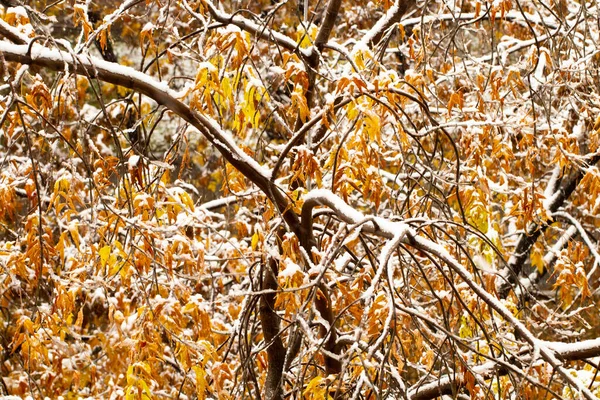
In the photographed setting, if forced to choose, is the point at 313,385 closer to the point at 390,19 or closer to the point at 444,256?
the point at 444,256

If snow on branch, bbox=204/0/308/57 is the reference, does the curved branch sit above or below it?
below

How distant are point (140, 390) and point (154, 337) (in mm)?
301

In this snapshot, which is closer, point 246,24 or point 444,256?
point 444,256

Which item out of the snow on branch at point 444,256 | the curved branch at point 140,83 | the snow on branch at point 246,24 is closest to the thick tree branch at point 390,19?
the snow on branch at point 246,24

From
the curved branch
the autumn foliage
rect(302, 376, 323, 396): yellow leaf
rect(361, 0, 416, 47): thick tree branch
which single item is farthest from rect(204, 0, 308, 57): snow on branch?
rect(302, 376, 323, 396): yellow leaf

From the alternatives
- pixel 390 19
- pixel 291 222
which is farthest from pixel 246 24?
pixel 291 222

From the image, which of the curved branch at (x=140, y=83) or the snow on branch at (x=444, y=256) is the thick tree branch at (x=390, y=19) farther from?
the snow on branch at (x=444, y=256)

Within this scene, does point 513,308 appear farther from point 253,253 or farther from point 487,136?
point 253,253

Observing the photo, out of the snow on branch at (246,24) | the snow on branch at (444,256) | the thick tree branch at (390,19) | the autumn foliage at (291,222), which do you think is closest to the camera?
the snow on branch at (444,256)

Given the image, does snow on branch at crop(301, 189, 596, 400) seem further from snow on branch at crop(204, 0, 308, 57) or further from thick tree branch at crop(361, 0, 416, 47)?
thick tree branch at crop(361, 0, 416, 47)

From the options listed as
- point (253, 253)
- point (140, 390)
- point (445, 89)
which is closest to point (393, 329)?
point (253, 253)

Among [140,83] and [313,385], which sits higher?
[140,83]

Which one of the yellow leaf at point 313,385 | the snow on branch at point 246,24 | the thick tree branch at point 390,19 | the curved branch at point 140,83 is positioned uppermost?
the thick tree branch at point 390,19

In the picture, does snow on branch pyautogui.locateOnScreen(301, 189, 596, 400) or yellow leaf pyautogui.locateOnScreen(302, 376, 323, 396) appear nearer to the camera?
snow on branch pyautogui.locateOnScreen(301, 189, 596, 400)
